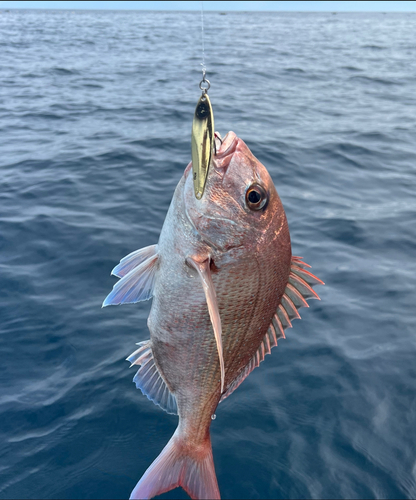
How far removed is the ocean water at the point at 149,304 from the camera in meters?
3.40

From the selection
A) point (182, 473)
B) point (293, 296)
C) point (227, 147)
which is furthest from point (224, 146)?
point (182, 473)

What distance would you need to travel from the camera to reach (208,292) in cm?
204

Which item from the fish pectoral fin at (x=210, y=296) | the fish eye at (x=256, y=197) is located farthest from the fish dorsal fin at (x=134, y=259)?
the fish eye at (x=256, y=197)

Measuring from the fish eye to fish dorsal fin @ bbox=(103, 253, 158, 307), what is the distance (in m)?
0.65

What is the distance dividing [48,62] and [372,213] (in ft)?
58.8

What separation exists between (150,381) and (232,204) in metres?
1.31

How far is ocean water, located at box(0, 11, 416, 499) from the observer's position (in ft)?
11.1

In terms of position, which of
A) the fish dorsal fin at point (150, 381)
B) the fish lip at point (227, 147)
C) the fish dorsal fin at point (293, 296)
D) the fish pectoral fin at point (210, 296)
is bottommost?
the fish dorsal fin at point (150, 381)

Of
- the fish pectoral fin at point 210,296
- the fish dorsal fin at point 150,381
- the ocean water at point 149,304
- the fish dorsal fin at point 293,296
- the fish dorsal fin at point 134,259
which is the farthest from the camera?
the ocean water at point 149,304

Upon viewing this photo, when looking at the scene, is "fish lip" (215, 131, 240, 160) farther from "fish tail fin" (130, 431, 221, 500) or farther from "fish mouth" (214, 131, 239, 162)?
"fish tail fin" (130, 431, 221, 500)

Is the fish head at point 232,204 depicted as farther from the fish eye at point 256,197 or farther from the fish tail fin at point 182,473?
the fish tail fin at point 182,473

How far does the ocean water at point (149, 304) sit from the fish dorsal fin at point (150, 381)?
2.68ft

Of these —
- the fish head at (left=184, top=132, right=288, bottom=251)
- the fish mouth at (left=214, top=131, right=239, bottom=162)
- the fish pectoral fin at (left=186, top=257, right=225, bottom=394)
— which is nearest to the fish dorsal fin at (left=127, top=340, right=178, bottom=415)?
the fish pectoral fin at (left=186, top=257, right=225, bottom=394)

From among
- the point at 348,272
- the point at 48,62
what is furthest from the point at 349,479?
the point at 48,62
